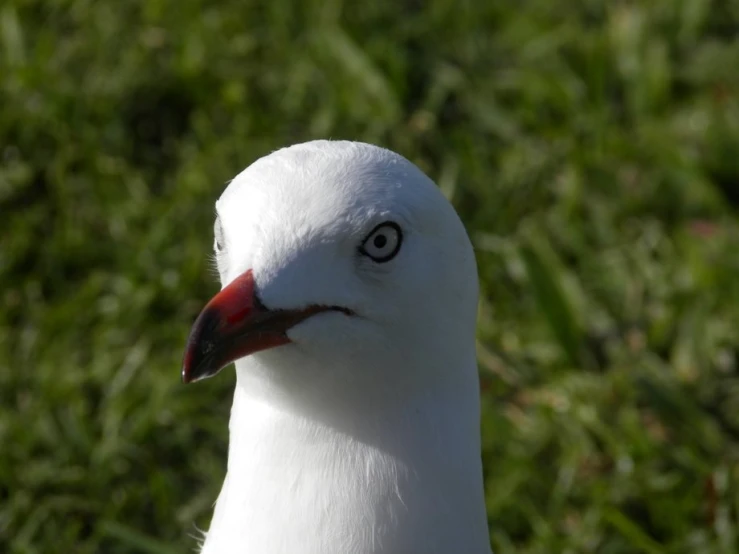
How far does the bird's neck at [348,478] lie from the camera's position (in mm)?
2596

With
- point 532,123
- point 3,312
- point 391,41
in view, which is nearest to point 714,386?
point 532,123

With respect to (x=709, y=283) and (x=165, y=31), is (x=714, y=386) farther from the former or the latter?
(x=165, y=31)

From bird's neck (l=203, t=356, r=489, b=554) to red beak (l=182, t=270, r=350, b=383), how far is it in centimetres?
24

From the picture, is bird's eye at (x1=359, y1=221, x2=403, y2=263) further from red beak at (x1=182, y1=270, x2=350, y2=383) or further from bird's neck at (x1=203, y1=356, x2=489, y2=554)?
bird's neck at (x1=203, y1=356, x2=489, y2=554)

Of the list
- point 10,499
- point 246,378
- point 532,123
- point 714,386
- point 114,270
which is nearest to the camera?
point 246,378

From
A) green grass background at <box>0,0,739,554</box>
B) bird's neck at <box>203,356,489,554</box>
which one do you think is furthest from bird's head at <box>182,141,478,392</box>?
green grass background at <box>0,0,739,554</box>

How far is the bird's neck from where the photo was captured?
8.52 ft

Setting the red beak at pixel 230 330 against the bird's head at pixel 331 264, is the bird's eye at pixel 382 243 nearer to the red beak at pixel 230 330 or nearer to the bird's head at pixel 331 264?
the bird's head at pixel 331 264

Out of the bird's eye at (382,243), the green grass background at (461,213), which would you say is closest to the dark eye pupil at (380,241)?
the bird's eye at (382,243)

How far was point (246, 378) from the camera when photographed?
2.60m

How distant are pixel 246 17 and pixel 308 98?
57 cm

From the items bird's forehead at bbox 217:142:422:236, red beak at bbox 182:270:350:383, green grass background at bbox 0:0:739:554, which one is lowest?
green grass background at bbox 0:0:739:554

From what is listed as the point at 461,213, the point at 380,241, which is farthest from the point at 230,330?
the point at 461,213

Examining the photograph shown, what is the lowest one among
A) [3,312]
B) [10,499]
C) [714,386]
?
[714,386]
